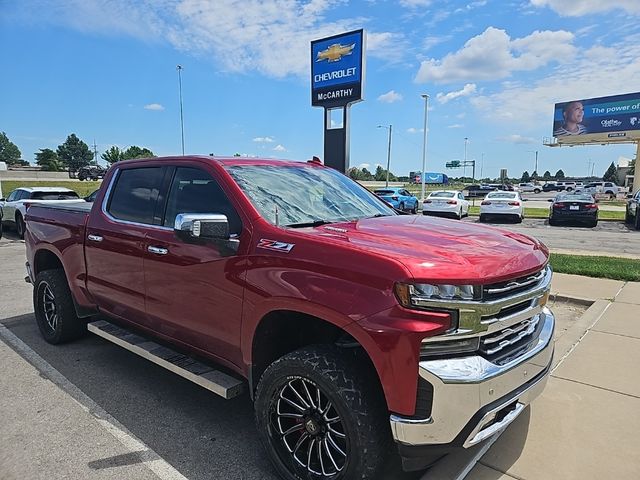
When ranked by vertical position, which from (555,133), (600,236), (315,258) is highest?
(555,133)

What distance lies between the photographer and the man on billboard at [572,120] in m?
51.6

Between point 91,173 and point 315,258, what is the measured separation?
6379 centimetres

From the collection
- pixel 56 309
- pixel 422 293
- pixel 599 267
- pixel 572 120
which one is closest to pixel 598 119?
pixel 572 120

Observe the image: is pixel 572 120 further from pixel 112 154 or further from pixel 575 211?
pixel 112 154

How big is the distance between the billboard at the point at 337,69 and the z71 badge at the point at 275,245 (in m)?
15.8

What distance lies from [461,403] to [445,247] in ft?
2.74

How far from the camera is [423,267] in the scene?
2.21 m

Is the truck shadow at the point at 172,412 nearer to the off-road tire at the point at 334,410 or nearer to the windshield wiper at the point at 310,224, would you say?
the off-road tire at the point at 334,410

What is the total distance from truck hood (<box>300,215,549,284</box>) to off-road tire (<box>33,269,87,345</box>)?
338cm

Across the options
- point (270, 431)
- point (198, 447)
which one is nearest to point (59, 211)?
point (198, 447)

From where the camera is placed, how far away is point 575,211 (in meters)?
19.3

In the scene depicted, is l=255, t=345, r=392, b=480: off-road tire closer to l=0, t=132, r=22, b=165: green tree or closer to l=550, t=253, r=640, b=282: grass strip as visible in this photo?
l=550, t=253, r=640, b=282: grass strip

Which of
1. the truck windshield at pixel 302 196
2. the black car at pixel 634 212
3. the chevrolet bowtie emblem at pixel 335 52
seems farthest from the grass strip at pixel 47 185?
the truck windshield at pixel 302 196

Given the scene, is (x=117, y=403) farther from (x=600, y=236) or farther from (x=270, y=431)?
(x=600, y=236)
